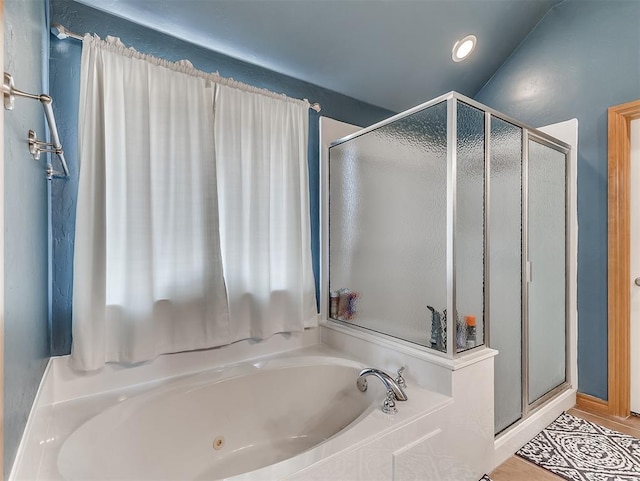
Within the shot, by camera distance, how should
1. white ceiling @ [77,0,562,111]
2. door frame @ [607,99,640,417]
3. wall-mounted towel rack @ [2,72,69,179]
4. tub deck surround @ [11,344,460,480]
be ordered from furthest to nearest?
1. door frame @ [607,99,640,417]
2. white ceiling @ [77,0,562,111]
3. tub deck surround @ [11,344,460,480]
4. wall-mounted towel rack @ [2,72,69,179]

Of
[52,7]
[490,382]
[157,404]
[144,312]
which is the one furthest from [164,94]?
[490,382]

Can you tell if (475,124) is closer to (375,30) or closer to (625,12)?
(375,30)

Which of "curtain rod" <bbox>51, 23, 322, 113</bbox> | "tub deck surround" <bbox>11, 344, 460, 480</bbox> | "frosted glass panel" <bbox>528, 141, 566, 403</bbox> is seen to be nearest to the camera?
"tub deck surround" <bbox>11, 344, 460, 480</bbox>

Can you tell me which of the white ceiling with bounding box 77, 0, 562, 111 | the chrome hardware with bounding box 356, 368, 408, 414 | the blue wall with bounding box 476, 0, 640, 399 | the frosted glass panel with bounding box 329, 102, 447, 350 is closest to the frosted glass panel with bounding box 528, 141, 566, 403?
the blue wall with bounding box 476, 0, 640, 399

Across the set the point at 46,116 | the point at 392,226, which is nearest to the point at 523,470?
the point at 392,226

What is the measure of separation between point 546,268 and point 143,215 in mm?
2336

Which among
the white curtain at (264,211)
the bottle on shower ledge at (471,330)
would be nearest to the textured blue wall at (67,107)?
the white curtain at (264,211)

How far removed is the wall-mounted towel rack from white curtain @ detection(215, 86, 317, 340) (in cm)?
73

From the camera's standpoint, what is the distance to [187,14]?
1.62 meters

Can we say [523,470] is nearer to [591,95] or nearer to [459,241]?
[459,241]

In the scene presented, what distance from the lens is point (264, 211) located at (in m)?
1.94

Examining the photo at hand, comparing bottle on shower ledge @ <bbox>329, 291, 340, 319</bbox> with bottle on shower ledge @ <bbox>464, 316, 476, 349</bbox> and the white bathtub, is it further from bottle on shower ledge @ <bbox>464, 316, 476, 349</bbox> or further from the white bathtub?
bottle on shower ledge @ <bbox>464, 316, 476, 349</bbox>

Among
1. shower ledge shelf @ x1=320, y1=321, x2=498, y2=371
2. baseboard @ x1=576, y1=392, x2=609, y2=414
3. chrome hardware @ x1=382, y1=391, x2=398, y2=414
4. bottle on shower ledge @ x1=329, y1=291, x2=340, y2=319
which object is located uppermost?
bottle on shower ledge @ x1=329, y1=291, x2=340, y2=319

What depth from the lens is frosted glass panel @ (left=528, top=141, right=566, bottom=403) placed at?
198cm
